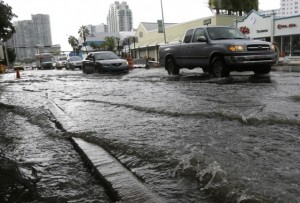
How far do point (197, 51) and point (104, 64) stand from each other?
346 inches

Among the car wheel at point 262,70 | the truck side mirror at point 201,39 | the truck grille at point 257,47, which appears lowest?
the car wheel at point 262,70

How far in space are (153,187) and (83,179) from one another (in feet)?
2.31

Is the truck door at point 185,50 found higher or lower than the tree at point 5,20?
lower

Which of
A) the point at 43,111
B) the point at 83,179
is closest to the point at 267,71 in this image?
the point at 43,111

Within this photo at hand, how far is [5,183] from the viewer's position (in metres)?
3.00

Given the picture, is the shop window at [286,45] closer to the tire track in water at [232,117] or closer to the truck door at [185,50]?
the truck door at [185,50]

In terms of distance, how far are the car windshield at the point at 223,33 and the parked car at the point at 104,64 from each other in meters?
8.84

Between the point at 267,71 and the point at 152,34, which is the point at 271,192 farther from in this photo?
the point at 152,34

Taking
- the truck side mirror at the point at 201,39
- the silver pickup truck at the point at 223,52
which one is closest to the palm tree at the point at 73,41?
the silver pickup truck at the point at 223,52

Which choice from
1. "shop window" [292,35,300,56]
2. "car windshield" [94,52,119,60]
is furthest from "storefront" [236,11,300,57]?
"car windshield" [94,52,119,60]

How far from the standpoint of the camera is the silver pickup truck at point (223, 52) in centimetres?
1044

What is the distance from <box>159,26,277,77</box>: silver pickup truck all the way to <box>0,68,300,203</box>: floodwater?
3527mm

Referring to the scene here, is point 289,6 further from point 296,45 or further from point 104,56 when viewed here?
point 104,56

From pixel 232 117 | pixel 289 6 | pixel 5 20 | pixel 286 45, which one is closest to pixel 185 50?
pixel 232 117
